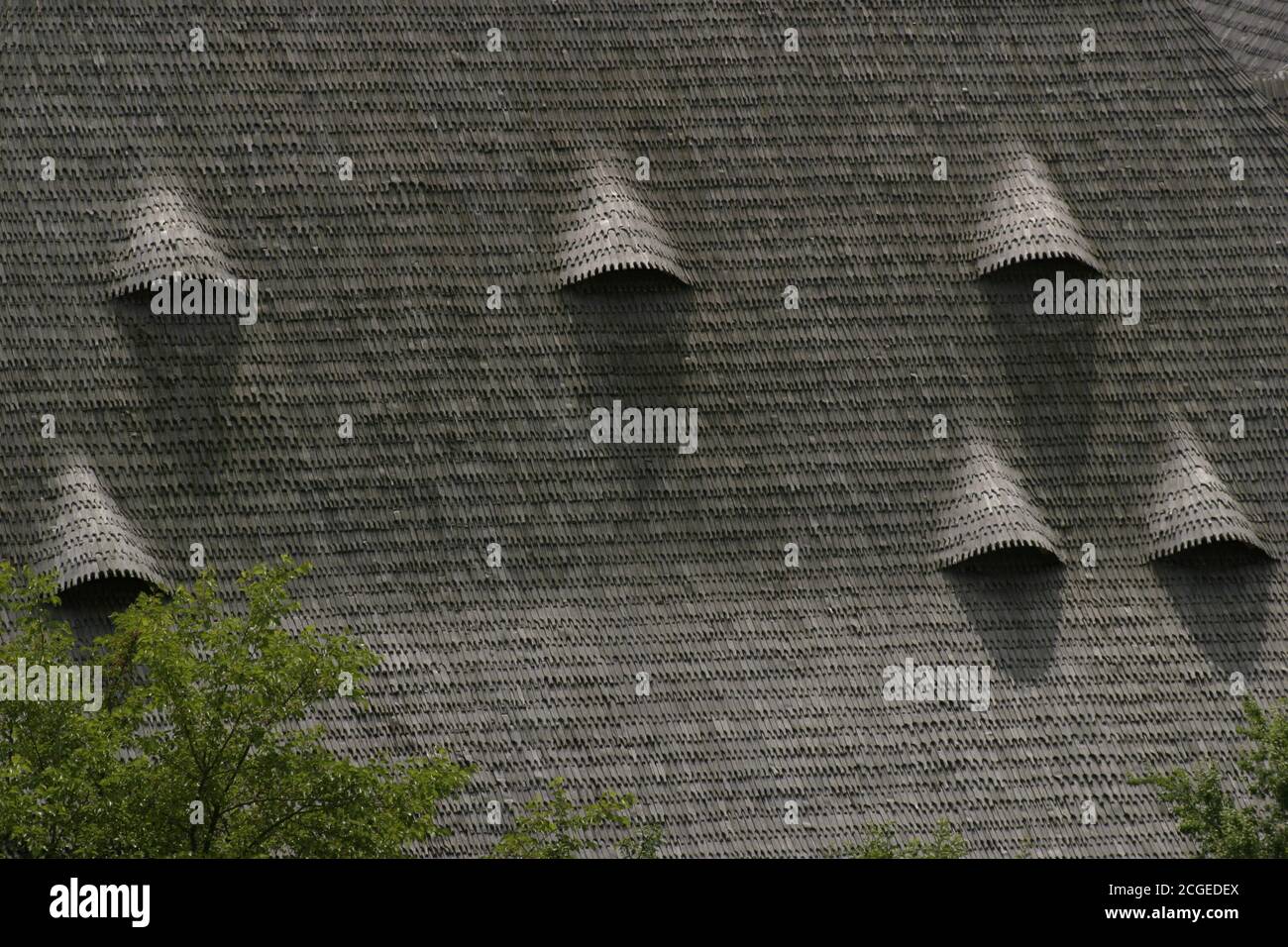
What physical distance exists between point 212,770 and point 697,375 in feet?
36.1

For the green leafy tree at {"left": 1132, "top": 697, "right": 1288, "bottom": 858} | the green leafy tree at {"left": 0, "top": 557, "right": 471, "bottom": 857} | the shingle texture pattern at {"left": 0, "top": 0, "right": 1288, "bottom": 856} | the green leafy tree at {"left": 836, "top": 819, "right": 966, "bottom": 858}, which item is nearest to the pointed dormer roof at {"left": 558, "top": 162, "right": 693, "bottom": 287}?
the shingle texture pattern at {"left": 0, "top": 0, "right": 1288, "bottom": 856}

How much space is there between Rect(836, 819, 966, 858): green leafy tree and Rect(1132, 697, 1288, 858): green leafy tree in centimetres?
258

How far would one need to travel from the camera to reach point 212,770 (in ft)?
102

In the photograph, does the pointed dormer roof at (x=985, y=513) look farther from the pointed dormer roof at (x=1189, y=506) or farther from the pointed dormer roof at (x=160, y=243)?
the pointed dormer roof at (x=160, y=243)

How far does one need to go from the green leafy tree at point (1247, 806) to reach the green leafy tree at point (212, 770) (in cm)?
951

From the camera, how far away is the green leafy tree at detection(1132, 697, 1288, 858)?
1310 inches

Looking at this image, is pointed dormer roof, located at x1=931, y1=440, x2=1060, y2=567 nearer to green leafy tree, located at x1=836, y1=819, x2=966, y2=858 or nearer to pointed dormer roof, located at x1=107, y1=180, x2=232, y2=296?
green leafy tree, located at x1=836, y1=819, x2=966, y2=858

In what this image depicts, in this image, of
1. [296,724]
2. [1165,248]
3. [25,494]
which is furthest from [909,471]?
[25,494]

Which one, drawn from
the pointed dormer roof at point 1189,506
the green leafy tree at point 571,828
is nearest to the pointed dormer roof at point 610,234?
the pointed dormer roof at point 1189,506

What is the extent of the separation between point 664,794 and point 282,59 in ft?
41.3

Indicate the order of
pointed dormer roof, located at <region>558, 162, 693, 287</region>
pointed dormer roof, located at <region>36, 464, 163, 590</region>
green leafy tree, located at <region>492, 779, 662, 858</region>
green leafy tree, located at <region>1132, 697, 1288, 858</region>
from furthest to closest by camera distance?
pointed dormer roof, located at <region>558, 162, 693, 287</region> → pointed dormer roof, located at <region>36, 464, 163, 590</region> → green leafy tree, located at <region>492, 779, 662, 858</region> → green leafy tree, located at <region>1132, 697, 1288, 858</region>
